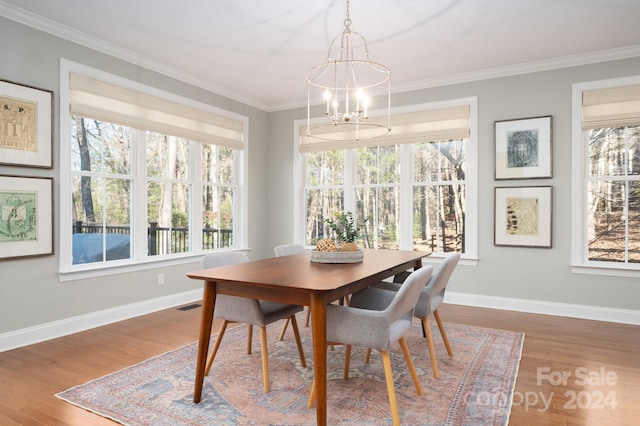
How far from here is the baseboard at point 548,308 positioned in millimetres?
4160

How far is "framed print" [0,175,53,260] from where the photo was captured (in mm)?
3311

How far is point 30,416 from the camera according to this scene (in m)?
2.24

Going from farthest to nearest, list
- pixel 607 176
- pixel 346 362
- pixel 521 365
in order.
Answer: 1. pixel 607 176
2. pixel 521 365
3. pixel 346 362

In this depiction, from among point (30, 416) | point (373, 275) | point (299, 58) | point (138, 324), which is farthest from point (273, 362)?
point (299, 58)

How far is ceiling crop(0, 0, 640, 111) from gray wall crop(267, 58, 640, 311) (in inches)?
6.2


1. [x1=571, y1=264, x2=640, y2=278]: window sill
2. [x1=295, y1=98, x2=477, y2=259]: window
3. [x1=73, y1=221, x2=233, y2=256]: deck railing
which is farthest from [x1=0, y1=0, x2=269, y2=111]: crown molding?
[x1=571, y1=264, x2=640, y2=278]: window sill

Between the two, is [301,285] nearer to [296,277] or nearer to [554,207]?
[296,277]

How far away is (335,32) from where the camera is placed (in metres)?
3.70

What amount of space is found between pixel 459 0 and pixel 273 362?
3094mm

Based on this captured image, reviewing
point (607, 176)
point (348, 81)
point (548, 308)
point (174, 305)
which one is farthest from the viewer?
point (348, 81)

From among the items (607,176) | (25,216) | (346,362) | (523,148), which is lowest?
(346,362)

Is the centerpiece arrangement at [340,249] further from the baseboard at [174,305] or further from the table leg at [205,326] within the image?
the baseboard at [174,305]

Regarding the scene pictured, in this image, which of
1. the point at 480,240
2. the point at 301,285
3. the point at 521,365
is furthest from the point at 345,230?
the point at 480,240

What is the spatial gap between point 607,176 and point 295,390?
157 inches
